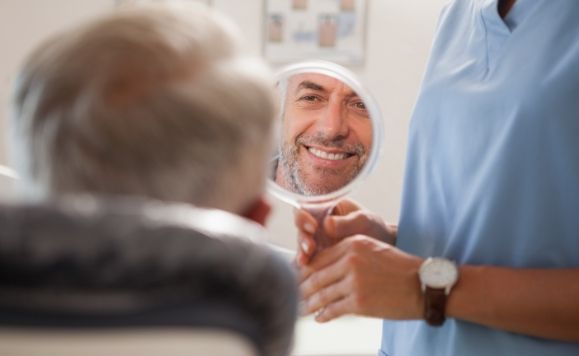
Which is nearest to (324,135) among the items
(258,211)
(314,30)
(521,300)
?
(521,300)

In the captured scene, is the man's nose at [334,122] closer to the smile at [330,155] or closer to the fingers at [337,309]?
the smile at [330,155]

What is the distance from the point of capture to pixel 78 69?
495 millimetres

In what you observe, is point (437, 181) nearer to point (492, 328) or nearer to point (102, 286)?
point (492, 328)

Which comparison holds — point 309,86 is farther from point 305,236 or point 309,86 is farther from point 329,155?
point 305,236

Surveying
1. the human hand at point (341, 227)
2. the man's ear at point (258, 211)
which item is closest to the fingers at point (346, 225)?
the human hand at point (341, 227)

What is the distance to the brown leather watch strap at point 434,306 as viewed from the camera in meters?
0.98

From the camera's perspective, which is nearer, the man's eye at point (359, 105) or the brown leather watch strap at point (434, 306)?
the brown leather watch strap at point (434, 306)

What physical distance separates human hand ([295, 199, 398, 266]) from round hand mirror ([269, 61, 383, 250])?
0.03 metres

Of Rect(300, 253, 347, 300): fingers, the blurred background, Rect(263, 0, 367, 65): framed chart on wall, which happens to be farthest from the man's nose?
Rect(263, 0, 367, 65): framed chart on wall

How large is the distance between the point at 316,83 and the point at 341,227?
23 centimetres

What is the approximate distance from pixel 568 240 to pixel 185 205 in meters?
0.62

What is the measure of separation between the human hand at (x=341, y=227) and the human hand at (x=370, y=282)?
58 mm

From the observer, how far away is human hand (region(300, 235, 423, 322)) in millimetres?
993

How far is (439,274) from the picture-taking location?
3.18ft
